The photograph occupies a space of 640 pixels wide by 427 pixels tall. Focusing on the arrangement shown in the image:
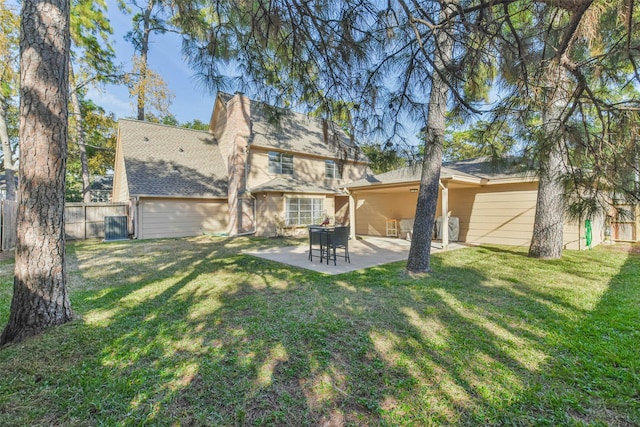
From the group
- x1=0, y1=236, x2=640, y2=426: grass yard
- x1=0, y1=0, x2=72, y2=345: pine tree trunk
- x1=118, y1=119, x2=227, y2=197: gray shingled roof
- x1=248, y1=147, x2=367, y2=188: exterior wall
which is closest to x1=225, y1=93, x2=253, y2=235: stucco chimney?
x1=248, y1=147, x2=367, y2=188: exterior wall

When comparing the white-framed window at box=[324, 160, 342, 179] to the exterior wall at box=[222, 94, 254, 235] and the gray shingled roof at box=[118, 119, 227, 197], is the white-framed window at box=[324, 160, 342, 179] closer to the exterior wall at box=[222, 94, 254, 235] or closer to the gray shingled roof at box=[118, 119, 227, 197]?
the exterior wall at box=[222, 94, 254, 235]

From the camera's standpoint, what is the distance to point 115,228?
13.0 metres

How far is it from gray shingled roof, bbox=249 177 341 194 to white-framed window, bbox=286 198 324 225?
55 centimetres

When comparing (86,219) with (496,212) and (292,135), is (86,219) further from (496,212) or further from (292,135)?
(496,212)

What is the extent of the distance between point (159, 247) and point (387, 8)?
10.4 metres

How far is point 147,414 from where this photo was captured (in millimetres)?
2066

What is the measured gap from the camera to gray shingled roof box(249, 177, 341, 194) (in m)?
13.7

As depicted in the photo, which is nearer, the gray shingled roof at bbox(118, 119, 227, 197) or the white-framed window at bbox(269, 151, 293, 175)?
the gray shingled roof at bbox(118, 119, 227, 197)

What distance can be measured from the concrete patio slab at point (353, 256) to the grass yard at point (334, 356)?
159cm

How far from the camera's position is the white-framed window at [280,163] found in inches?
606

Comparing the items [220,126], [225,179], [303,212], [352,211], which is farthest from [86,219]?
[352,211]

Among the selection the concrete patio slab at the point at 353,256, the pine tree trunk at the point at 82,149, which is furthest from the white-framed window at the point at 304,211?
the pine tree trunk at the point at 82,149

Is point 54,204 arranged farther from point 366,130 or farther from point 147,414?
point 366,130

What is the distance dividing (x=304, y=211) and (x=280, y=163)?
3.09 metres
